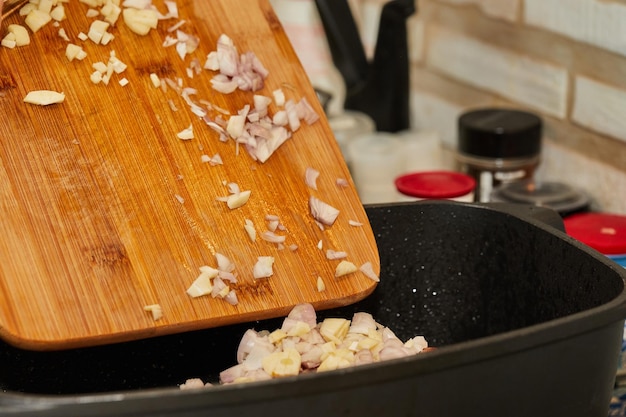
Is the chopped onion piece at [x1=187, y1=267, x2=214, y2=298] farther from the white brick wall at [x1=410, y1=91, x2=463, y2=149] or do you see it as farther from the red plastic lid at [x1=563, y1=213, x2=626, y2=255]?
the white brick wall at [x1=410, y1=91, x2=463, y2=149]

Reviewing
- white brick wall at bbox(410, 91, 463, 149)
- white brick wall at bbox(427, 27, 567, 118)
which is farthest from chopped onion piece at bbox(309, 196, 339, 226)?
white brick wall at bbox(410, 91, 463, 149)

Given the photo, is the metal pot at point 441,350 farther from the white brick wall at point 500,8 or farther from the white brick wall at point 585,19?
the white brick wall at point 500,8

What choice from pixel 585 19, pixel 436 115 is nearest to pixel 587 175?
pixel 585 19

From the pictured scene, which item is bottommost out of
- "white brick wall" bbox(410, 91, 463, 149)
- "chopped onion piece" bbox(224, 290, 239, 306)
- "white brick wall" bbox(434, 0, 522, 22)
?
"white brick wall" bbox(410, 91, 463, 149)

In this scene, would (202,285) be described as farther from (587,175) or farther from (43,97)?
(587,175)

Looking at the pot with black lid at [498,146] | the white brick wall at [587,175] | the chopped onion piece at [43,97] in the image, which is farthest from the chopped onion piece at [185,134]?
the white brick wall at [587,175]

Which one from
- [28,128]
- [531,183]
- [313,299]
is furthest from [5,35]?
[531,183]

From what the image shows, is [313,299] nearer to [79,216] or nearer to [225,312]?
[225,312]

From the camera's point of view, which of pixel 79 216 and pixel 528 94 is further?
pixel 528 94
